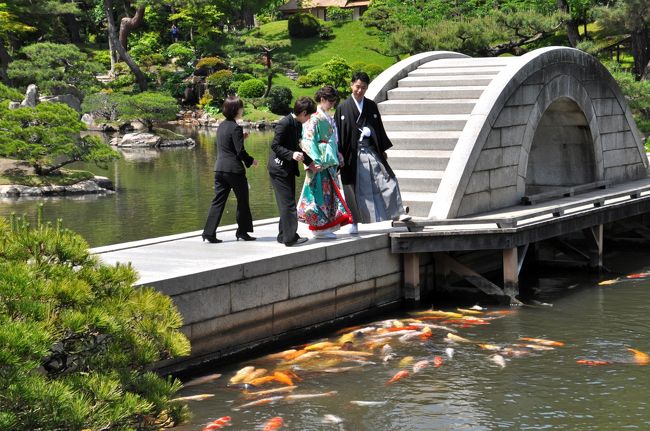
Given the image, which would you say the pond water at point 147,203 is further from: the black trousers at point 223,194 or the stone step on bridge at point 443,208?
the black trousers at point 223,194

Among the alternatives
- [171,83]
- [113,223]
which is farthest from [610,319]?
[171,83]

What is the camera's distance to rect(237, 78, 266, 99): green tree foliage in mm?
54594

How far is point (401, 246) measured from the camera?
13.8m

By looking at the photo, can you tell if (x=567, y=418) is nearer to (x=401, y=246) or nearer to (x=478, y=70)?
(x=401, y=246)

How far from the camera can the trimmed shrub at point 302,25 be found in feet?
221

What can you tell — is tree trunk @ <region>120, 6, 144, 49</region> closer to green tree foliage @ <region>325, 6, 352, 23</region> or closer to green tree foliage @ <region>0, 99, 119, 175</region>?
green tree foliage @ <region>325, 6, 352, 23</region>

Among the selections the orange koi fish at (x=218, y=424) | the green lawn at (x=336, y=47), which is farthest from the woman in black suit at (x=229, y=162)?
the green lawn at (x=336, y=47)

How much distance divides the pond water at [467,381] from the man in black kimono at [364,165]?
1.49 m

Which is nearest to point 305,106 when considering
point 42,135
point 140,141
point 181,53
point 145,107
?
point 42,135

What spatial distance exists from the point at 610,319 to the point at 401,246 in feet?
9.82

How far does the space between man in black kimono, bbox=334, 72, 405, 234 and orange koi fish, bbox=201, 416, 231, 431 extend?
4716 millimetres

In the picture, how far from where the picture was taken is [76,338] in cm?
647

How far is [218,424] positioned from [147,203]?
652 inches

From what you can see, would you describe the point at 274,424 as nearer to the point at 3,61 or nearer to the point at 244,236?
the point at 244,236
